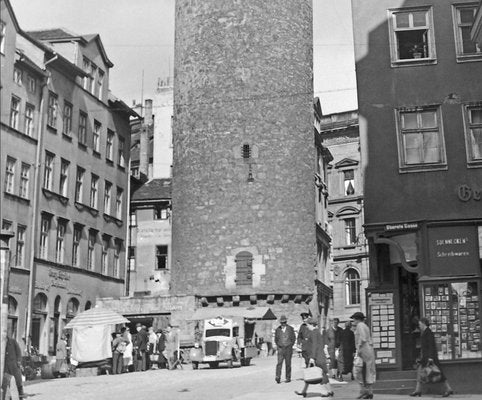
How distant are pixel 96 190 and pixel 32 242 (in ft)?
25.5

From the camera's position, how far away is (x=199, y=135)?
41000mm

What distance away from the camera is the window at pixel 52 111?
38125 mm

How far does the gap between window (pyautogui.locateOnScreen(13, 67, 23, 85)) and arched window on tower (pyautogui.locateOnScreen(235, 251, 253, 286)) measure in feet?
39.9

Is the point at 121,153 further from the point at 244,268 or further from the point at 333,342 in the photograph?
the point at 333,342

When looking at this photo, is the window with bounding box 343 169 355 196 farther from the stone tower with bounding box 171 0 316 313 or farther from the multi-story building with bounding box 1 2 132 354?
the stone tower with bounding box 171 0 316 313

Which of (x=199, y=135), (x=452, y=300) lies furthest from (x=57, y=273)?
(x=452, y=300)

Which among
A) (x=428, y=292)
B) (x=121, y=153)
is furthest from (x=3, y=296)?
(x=121, y=153)

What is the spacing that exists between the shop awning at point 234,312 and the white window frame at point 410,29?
16.4 metres

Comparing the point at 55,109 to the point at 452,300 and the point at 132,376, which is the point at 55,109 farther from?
the point at 452,300

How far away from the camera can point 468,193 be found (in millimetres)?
20359

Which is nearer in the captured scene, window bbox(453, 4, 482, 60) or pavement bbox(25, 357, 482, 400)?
pavement bbox(25, 357, 482, 400)

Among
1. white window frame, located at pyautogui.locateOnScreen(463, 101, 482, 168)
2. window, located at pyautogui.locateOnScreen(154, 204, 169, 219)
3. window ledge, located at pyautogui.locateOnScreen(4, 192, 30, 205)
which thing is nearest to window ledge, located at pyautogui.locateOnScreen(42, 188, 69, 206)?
window ledge, located at pyautogui.locateOnScreen(4, 192, 30, 205)

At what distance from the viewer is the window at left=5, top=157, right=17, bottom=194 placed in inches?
1359

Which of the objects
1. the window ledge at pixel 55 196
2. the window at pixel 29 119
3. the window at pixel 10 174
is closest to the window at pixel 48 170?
the window ledge at pixel 55 196
